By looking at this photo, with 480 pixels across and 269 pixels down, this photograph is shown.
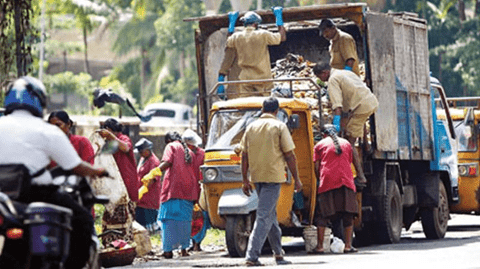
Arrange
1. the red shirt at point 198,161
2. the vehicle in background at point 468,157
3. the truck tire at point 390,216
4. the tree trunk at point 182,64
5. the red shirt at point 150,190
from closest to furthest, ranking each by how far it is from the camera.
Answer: the red shirt at point 198,161 < the truck tire at point 390,216 < the red shirt at point 150,190 < the vehicle in background at point 468,157 < the tree trunk at point 182,64

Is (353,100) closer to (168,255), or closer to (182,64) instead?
(168,255)

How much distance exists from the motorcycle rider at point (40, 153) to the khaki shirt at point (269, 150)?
6.25 meters

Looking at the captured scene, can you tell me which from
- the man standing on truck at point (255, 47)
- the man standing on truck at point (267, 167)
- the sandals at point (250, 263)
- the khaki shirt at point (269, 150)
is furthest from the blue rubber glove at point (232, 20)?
the sandals at point (250, 263)

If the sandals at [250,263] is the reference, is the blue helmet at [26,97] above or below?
above

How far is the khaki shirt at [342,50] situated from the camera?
1809 cm

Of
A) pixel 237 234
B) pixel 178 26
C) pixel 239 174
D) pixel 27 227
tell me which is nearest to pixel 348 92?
pixel 239 174

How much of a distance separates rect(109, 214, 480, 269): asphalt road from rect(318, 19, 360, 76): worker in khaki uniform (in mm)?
2492

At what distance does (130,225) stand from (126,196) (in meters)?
0.34

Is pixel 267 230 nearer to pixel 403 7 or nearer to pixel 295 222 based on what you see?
pixel 295 222

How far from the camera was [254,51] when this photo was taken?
719 inches

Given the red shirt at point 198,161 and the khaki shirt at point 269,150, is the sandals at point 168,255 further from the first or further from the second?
the khaki shirt at point 269,150

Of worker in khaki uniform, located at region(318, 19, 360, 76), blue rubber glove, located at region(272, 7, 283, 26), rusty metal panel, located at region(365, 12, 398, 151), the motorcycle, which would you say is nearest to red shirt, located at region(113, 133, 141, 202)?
blue rubber glove, located at region(272, 7, 283, 26)

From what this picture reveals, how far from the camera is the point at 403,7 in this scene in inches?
1832

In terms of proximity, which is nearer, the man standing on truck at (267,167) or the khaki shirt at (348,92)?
the man standing on truck at (267,167)
